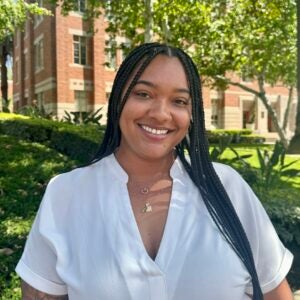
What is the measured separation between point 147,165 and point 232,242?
44 cm

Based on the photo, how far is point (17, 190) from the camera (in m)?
6.29

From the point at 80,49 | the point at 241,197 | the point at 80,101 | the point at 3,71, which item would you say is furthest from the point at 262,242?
the point at 3,71

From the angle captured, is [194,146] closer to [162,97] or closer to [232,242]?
[162,97]

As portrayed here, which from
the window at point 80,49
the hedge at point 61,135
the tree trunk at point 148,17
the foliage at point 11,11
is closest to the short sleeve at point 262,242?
the hedge at point 61,135

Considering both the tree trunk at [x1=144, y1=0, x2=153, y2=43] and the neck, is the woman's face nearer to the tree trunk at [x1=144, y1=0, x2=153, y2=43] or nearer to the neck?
the neck

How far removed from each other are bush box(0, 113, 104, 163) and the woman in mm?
6821

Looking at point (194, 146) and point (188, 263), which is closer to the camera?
point (188, 263)

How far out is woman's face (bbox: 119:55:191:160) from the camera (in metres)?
1.59

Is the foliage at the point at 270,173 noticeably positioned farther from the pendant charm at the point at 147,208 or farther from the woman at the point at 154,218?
the pendant charm at the point at 147,208

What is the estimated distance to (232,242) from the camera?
5.08 feet

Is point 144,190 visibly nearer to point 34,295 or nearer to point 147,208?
point 147,208

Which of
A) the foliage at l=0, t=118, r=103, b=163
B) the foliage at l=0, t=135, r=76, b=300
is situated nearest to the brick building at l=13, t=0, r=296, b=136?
the foliage at l=0, t=118, r=103, b=163

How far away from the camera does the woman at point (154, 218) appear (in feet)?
4.75

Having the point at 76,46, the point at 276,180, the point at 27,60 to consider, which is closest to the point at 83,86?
the point at 76,46
